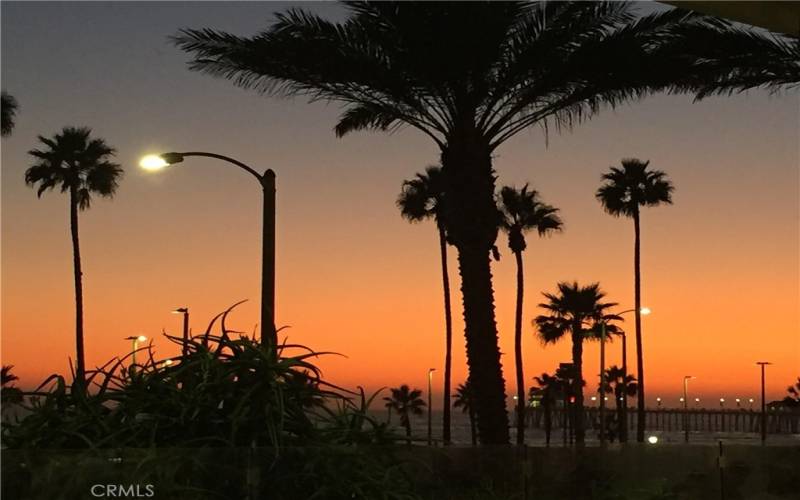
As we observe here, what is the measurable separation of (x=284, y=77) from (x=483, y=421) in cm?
653

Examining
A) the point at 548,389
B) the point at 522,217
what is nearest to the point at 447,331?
the point at 522,217

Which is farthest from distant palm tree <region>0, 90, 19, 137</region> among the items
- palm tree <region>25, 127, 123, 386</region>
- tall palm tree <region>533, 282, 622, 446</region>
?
tall palm tree <region>533, 282, 622, 446</region>

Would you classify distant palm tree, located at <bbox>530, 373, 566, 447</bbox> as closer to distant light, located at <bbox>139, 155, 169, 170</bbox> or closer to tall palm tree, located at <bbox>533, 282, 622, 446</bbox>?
tall palm tree, located at <bbox>533, 282, 622, 446</bbox>

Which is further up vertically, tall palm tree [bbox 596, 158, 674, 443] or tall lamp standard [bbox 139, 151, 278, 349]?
tall palm tree [bbox 596, 158, 674, 443]

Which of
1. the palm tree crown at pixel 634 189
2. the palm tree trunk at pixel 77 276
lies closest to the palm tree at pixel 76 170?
the palm tree trunk at pixel 77 276

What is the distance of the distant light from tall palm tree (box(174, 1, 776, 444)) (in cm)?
406

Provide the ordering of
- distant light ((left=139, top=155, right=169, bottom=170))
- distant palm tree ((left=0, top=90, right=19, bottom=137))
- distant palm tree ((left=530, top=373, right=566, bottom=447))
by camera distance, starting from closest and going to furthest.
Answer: distant light ((left=139, top=155, right=169, bottom=170)), distant palm tree ((left=0, top=90, right=19, bottom=137)), distant palm tree ((left=530, top=373, right=566, bottom=447))

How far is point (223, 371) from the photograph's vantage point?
6.14 m

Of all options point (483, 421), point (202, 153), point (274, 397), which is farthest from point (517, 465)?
point (483, 421)

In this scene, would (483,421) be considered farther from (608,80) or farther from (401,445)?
(401,445)

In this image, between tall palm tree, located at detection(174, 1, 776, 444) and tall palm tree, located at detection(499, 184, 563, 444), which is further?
tall palm tree, located at detection(499, 184, 563, 444)

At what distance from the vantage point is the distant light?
14820 millimetres

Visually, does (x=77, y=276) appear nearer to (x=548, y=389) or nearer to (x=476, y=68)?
(x=476, y=68)

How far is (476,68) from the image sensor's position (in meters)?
18.3
